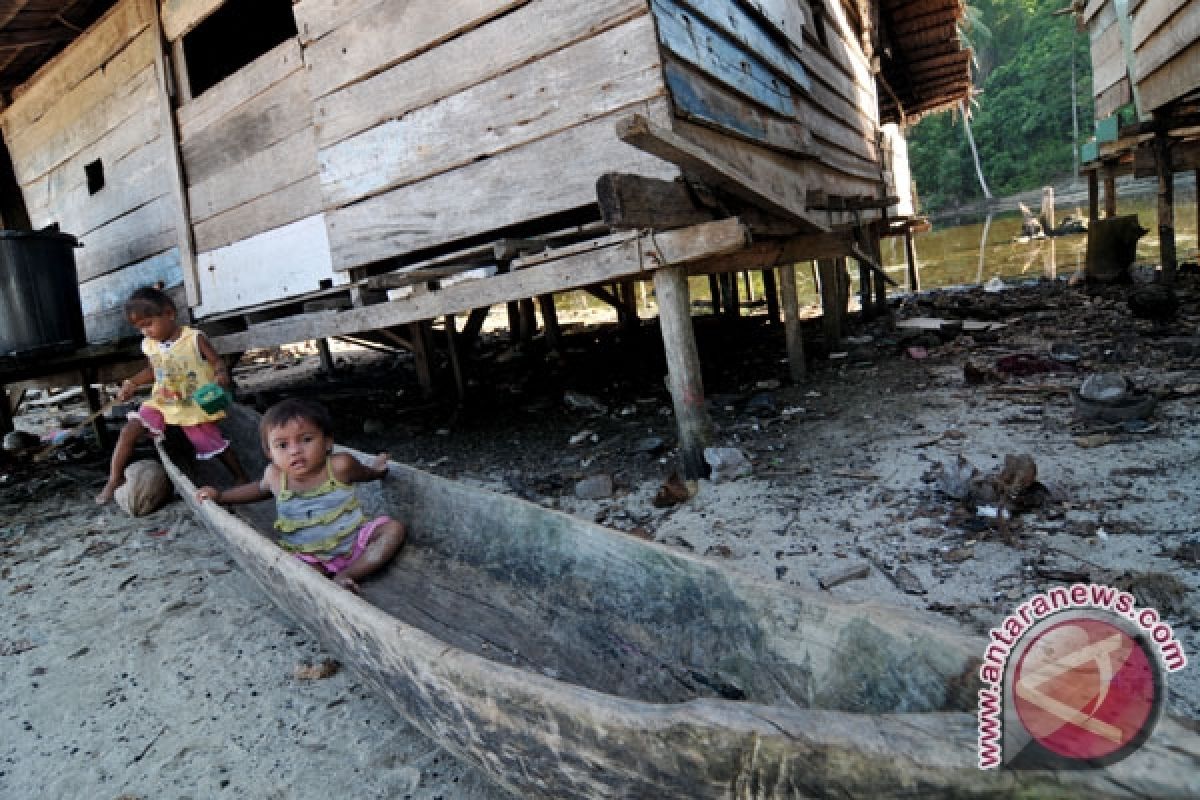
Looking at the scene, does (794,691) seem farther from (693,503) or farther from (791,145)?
(791,145)

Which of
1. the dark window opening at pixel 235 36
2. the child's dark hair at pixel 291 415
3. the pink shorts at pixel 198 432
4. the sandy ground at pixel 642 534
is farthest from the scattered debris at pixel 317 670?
the dark window opening at pixel 235 36

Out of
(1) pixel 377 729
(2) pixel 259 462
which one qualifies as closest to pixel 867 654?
(1) pixel 377 729

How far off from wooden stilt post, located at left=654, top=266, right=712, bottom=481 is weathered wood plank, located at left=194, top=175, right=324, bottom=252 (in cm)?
277

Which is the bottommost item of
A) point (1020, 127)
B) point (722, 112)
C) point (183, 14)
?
point (722, 112)

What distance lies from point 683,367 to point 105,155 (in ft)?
20.8

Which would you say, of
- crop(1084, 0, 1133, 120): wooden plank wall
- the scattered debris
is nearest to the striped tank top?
the scattered debris

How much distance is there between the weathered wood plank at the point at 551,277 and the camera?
326 centimetres

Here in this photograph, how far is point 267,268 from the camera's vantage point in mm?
5387

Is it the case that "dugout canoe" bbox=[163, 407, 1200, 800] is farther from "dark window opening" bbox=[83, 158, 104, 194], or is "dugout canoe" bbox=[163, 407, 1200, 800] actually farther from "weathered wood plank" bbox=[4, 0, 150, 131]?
"dark window opening" bbox=[83, 158, 104, 194]

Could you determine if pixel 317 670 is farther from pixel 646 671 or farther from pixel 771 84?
pixel 771 84

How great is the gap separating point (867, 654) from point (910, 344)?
5.49 metres

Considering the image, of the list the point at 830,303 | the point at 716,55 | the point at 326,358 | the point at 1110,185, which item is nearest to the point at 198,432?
the point at 716,55

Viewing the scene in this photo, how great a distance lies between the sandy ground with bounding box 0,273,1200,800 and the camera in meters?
2.18

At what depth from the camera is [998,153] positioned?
107 feet
